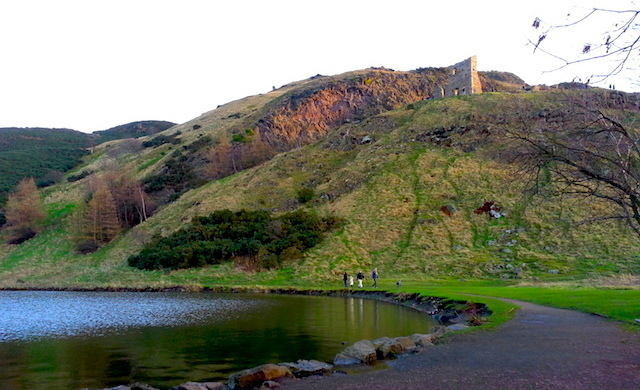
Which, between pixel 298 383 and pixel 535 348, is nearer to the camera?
pixel 298 383

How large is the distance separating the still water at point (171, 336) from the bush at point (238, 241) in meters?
17.4

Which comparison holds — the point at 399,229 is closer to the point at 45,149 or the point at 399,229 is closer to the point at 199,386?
the point at 199,386

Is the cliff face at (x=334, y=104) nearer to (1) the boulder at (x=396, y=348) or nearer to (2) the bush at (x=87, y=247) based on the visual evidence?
(2) the bush at (x=87, y=247)

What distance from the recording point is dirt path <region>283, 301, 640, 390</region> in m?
9.49

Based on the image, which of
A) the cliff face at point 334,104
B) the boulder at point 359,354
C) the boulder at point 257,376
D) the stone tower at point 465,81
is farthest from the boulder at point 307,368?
the cliff face at point 334,104

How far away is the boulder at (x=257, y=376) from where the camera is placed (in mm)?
11047

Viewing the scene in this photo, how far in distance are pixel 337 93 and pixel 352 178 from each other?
47968 millimetres

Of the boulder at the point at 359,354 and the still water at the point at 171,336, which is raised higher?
the boulder at the point at 359,354

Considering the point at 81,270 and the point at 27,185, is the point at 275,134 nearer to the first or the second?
the point at 27,185

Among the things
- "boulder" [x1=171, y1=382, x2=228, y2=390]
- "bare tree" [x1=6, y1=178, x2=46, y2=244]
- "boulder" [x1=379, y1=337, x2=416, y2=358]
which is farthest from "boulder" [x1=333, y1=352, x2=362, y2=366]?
"bare tree" [x1=6, y1=178, x2=46, y2=244]

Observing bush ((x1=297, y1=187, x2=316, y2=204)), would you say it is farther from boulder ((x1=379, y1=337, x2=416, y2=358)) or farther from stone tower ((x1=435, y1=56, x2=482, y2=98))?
boulder ((x1=379, y1=337, x2=416, y2=358))

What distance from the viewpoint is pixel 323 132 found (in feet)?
328

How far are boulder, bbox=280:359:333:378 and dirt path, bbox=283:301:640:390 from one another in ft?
2.07

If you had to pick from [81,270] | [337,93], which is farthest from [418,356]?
[337,93]
